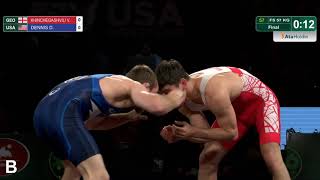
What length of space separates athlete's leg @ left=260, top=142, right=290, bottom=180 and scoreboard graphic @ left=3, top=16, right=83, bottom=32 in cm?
358

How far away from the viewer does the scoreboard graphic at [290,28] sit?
7.12 m

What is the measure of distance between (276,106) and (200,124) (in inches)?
23.4

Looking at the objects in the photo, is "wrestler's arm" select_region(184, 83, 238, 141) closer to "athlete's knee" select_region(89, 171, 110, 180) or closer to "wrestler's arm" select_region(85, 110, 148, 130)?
"wrestler's arm" select_region(85, 110, 148, 130)

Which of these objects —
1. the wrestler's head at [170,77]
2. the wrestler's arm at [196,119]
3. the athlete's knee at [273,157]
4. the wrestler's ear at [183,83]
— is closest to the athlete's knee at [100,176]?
the wrestler's head at [170,77]

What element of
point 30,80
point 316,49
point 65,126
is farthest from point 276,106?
point 30,80

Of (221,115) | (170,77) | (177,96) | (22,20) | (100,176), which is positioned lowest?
(100,176)

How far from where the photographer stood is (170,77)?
3918 millimetres

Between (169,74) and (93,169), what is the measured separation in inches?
33.2

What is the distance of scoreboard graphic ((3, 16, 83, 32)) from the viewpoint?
7.05 metres

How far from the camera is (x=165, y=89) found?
12.9 feet

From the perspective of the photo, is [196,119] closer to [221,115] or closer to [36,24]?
[221,115]

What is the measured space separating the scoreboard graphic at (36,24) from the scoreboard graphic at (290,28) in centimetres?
225

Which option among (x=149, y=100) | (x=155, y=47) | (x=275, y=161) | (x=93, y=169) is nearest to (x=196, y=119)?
(x=275, y=161)

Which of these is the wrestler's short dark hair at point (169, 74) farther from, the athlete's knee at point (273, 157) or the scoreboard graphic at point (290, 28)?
the scoreboard graphic at point (290, 28)
